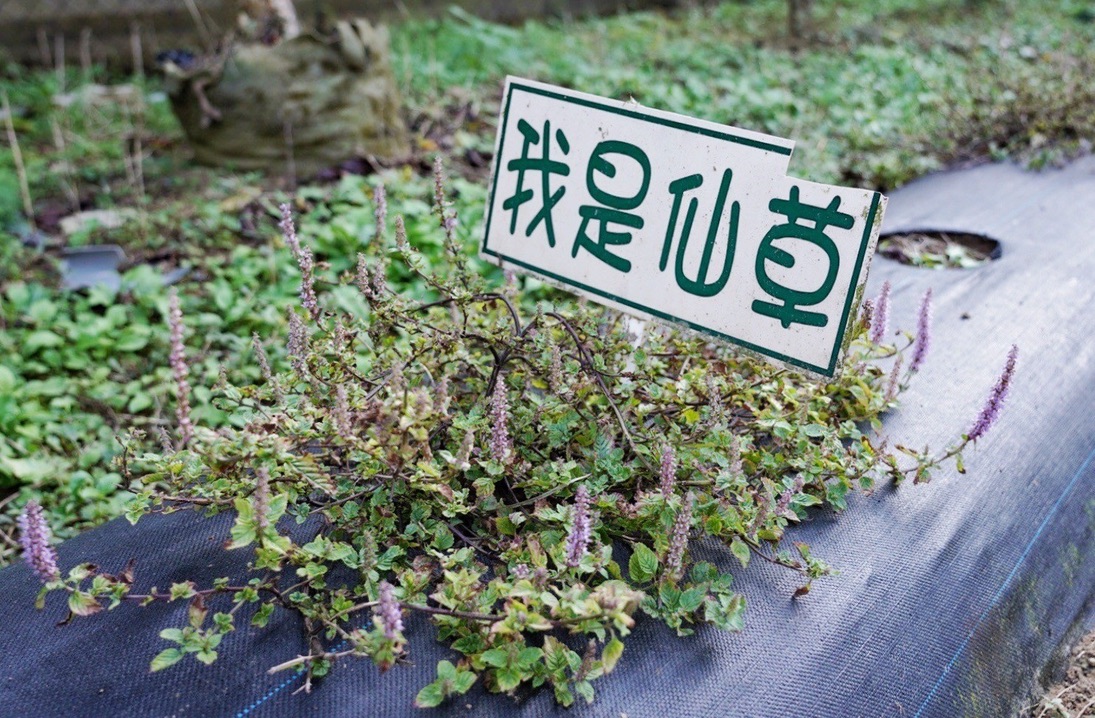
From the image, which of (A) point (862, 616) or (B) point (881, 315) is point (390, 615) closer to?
(A) point (862, 616)

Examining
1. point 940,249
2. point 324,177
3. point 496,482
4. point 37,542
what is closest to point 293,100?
point 324,177

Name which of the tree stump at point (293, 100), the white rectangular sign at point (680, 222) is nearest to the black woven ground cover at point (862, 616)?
the white rectangular sign at point (680, 222)

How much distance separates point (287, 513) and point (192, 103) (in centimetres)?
287

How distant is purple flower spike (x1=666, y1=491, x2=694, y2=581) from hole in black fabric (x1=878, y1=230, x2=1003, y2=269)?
1.39 metres

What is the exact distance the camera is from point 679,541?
3.84 feet

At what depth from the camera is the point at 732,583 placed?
1263 millimetres

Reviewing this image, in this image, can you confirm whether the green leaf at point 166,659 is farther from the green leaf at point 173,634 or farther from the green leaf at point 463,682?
the green leaf at point 463,682

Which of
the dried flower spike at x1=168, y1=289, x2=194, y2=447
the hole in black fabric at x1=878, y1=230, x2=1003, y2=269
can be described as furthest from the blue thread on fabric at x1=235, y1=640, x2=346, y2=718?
the hole in black fabric at x1=878, y1=230, x2=1003, y2=269

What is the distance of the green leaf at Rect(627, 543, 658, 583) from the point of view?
121 cm

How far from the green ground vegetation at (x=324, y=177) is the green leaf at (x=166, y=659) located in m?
0.60

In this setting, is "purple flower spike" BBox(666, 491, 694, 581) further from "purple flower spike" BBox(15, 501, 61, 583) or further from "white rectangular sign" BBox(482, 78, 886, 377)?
"purple flower spike" BBox(15, 501, 61, 583)

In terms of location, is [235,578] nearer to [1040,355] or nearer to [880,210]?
[880,210]

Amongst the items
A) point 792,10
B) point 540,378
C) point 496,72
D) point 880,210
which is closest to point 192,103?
point 496,72

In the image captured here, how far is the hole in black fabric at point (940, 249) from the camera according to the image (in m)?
2.31
